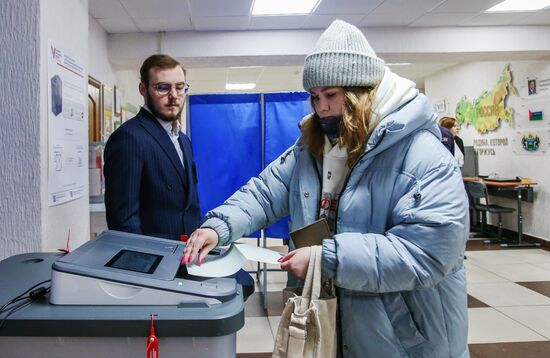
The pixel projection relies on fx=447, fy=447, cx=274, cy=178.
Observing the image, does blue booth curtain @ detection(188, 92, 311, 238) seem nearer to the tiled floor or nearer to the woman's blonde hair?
the tiled floor

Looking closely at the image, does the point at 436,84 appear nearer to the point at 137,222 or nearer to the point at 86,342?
the point at 137,222

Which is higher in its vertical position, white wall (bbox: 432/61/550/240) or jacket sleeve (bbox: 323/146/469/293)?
white wall (bbox: 432/61/550/240)

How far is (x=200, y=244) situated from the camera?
1077mm

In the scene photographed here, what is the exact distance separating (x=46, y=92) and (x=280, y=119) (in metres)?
2.09

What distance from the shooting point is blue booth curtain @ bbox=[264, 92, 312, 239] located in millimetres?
3523

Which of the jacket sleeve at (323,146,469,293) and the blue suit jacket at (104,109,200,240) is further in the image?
the blue suit jacket at (104,109,200,240)

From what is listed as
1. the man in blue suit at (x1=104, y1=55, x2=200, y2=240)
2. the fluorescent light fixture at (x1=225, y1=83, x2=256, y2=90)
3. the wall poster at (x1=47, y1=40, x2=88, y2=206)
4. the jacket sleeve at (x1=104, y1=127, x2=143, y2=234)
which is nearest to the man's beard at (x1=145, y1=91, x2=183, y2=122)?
the man in blue suit at (x1=104, y1=55, x2=200, y2=240)

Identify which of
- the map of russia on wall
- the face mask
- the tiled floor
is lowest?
the tiled floor

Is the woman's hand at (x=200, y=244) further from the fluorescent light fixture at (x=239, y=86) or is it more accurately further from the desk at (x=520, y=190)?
the fluorescent light fixture at (x=239, y=86)

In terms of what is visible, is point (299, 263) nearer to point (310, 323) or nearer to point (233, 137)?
point (310, 323)

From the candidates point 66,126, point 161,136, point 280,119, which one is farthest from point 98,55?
point 161,136

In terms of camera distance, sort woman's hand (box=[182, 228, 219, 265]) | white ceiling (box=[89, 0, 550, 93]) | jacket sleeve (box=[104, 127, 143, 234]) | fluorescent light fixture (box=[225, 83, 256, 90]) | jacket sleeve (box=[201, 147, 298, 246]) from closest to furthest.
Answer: woman's hand (box=[182, 228, 219, 265])
jacket sleeve (box=[201, 147, 298, 246])
jacket sleeve (box=[104, 127, 143, 234])
white ceiling (box=[89, 0, 550, 93])
fluorescent light fixture (box=[225, 83, 256, 90])

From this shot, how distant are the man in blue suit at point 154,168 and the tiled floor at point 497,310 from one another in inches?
48.4

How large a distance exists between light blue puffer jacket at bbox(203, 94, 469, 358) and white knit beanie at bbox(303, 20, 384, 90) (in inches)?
5.5
